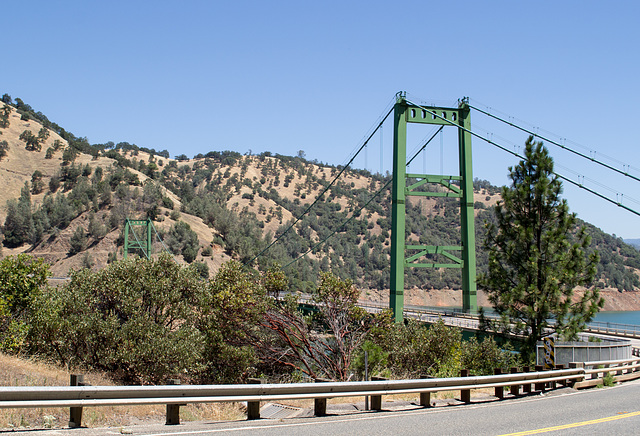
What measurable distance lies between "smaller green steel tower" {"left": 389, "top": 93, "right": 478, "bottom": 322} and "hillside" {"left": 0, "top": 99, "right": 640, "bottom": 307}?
16.5 m

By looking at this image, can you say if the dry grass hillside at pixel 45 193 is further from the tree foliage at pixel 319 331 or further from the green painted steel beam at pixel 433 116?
the tree foliage at pixel 319 331

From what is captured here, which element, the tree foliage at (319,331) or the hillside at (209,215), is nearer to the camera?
the tree foliage at (319,331)

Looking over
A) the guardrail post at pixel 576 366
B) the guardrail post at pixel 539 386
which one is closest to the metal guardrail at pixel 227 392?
the guardrail post at pixel 539 386

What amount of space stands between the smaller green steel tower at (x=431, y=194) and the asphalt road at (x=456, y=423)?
27.8m

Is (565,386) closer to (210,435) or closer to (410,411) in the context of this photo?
(410,411)

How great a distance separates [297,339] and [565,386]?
A: 30.2ft

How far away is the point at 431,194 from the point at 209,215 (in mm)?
67435

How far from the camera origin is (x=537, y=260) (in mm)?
17641

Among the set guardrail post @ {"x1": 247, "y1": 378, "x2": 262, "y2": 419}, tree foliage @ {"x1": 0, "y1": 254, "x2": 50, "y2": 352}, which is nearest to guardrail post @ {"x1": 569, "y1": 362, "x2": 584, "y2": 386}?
guardrail post @ {"x1": 247, "y1": 378, "x2": 262, "y2": 419}

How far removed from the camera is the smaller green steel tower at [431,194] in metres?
38.1

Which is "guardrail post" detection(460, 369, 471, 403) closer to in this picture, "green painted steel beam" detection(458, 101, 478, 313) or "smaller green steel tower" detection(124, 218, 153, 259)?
"green painted steel beam" detection(458, 101, 478, 313)

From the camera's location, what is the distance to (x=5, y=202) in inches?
3418

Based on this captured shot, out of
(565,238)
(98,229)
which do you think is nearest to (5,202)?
(98,229)

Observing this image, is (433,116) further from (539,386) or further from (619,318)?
(619,318)
